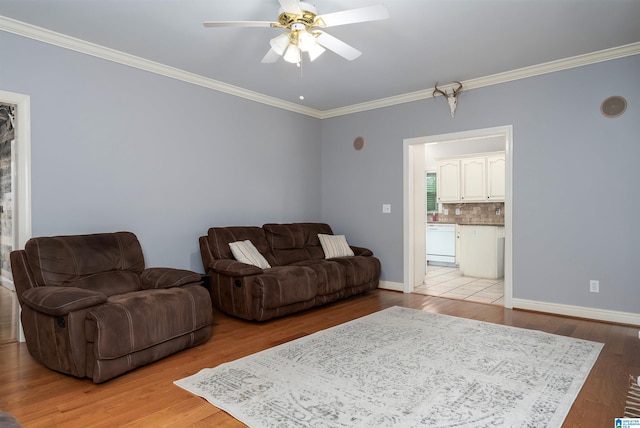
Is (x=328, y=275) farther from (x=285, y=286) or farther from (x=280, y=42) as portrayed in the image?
(x=280, y=42)

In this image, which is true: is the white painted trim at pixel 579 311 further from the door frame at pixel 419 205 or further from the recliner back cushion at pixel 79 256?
the recliner back cushion at pixel 79 256

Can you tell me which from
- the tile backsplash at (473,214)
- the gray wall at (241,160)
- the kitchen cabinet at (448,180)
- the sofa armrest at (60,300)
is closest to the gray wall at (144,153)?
the gray wall at (241,160)

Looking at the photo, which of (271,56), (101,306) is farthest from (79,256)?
Answer: (271,56)

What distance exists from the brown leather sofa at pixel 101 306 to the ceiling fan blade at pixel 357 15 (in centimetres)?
233

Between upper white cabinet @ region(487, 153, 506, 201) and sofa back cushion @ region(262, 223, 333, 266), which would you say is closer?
sofa back cushion @ region(262, 223, 333, 266)

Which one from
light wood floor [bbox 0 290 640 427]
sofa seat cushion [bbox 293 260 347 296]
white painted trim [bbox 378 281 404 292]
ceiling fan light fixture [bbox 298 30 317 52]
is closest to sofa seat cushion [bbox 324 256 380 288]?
sofa seat cushion [bbox 293 260 347 296]

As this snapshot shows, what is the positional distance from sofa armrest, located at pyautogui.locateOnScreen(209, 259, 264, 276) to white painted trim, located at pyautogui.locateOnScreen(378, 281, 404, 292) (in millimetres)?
2386

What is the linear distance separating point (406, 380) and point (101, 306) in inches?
A: 83.1

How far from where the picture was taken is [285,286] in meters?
3.95

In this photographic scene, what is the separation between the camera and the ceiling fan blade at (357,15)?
8.19 feet

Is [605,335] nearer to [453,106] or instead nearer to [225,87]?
[453,106]

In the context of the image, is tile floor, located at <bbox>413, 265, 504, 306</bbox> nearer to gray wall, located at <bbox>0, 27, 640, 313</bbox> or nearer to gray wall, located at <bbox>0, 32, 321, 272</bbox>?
gray wall, located at <bbox>0, 27, 640, 313</bbox>

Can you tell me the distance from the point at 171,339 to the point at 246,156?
2.89 meters

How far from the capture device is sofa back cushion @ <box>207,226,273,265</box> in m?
4.32
